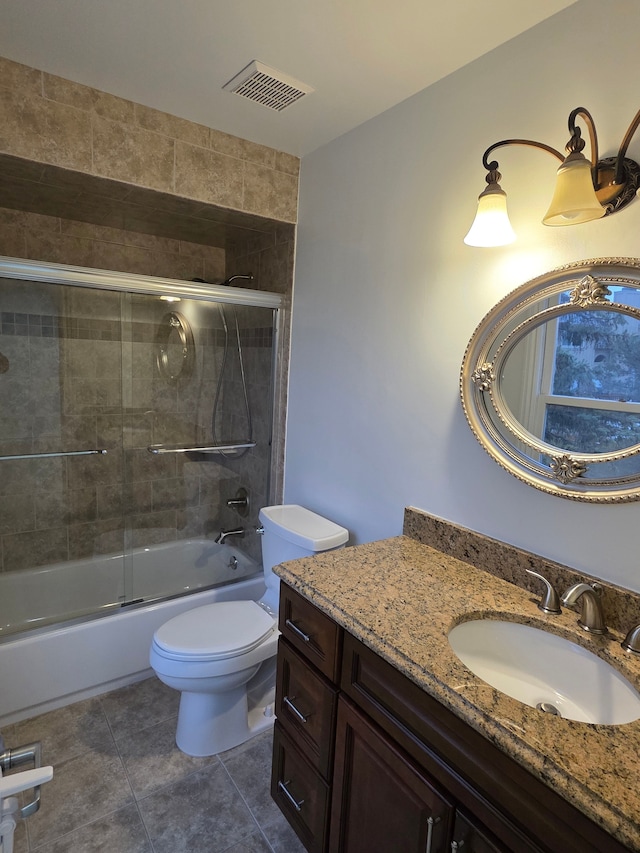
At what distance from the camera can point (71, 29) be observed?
153cm


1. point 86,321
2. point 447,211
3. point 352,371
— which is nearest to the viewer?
point 447,211

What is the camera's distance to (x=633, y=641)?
3.65 feet

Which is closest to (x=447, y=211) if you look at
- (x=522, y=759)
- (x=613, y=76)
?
(x=613, y=76)

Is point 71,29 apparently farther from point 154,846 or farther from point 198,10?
point 154,846

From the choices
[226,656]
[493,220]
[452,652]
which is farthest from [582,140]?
[226,656]

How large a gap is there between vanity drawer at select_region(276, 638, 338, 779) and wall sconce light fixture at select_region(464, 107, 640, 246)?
1.34 m

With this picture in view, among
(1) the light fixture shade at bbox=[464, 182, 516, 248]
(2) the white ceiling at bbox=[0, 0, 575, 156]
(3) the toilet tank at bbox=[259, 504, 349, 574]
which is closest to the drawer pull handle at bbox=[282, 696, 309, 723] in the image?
(3) the toilet tank at bbox=[259, 504, 349, 574]

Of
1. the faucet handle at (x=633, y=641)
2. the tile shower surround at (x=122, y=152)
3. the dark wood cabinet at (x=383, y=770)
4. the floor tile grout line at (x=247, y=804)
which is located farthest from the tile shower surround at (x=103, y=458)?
the faucet handle at (x=633, y=641)

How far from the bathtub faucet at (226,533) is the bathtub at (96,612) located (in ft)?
0.14

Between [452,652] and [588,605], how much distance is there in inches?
15.7

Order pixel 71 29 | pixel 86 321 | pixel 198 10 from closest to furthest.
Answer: pixel 198 10 → pixel 71 29 → pixel 86 321

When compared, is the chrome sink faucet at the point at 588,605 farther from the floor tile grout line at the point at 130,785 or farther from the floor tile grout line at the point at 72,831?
the floor tile grout line at the point at 72,831

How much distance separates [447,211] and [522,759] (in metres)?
1.55

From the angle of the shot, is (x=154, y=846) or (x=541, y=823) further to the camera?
(x=154, y=846)
